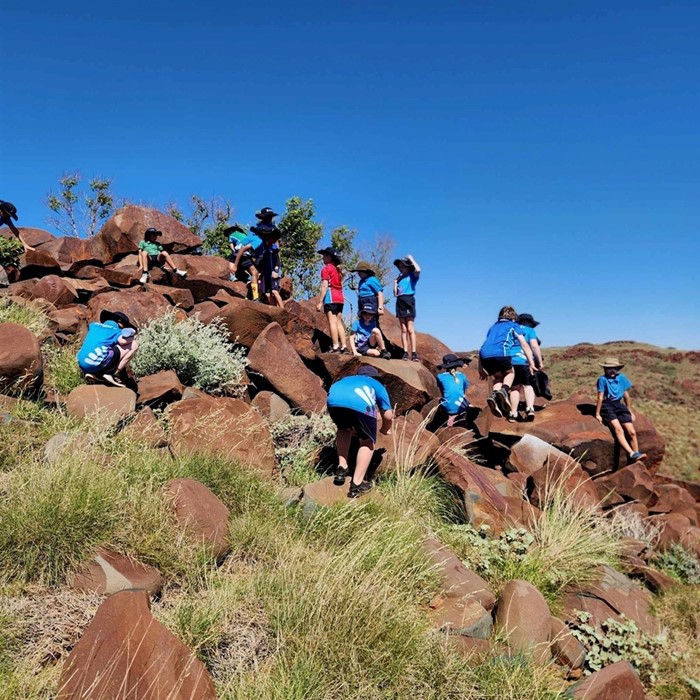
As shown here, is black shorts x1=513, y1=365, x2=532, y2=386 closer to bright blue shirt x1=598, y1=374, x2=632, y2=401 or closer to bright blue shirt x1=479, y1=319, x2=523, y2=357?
bright blue shirt x1=479, y1=319, x2=523, y2=357

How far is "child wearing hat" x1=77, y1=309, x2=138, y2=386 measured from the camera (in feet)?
24.6

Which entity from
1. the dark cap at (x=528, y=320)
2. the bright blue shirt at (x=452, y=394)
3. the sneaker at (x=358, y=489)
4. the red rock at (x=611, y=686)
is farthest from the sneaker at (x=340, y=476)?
the dark cap at (x=528, y=320)

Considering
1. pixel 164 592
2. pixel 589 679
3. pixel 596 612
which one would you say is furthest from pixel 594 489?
pixel 164 592

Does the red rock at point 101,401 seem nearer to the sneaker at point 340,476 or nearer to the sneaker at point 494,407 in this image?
the sneaker at point 340,476

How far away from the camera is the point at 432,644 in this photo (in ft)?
13.5

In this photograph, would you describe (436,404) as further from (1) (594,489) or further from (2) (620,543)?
(2) (620,543)

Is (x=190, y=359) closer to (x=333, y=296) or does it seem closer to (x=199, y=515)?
(x=333, y=296)

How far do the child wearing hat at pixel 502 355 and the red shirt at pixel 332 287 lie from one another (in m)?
3.14

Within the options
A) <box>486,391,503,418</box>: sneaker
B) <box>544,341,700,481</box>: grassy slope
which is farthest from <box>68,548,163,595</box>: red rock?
<box>544,341,700,481</box>: grassy slope

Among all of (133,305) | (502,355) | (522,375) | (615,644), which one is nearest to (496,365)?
(502,355)

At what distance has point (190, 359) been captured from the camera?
8555mm

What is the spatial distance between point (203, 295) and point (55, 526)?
8682mm

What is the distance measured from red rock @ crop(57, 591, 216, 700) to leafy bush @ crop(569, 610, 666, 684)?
3.94 meters

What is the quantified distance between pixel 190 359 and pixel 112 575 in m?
4.82
